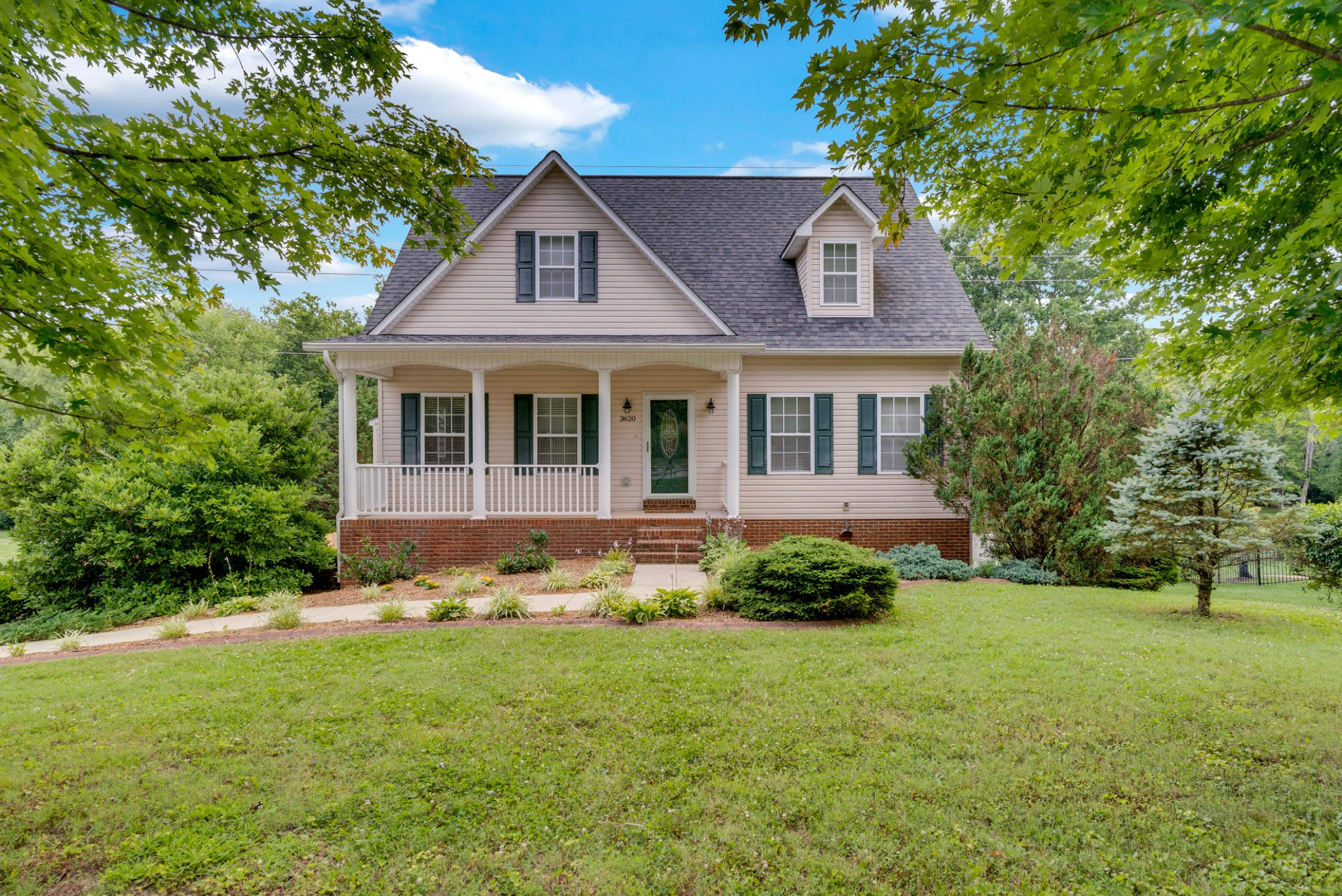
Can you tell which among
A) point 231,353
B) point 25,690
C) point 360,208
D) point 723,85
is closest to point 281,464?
point 25,690

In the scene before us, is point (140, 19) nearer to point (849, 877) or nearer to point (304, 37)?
point (304, 37)

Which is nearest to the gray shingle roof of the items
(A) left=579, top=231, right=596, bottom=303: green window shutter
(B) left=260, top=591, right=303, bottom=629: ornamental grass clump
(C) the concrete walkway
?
(A) left=579, top=231, right=596, bottom=303: green window shutter

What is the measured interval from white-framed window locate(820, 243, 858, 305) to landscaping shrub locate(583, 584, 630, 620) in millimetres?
8243

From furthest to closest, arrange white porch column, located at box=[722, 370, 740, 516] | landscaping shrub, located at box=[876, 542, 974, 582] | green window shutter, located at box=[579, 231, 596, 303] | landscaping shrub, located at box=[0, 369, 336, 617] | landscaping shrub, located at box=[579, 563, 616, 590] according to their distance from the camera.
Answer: green window shutter, located at box=[579, 231, 596, 303] < white porch column, located at box=[722, 370, 740, 516] < landscaping shrub, located at box=[876, 542, 974, 582] < landscaping shrub, located at box=[0, 369, 336, 617] < landscaping shrub, located at box=[579, 563, 616, 590]

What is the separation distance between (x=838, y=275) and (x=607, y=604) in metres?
8.97

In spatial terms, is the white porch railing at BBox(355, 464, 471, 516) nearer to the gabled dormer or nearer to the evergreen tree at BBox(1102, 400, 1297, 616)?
the gabled dormer

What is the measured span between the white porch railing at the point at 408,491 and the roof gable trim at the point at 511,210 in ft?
8.68

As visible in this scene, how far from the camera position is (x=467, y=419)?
13055mm

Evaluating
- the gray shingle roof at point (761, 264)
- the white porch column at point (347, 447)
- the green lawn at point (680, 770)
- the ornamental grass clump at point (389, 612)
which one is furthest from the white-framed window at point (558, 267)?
the green lawn at point (680, 770)

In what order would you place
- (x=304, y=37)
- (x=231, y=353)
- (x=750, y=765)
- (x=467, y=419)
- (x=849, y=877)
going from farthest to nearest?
(x=231, y=353) < (x=467, y=419) < (x=304, y=37) < (x=750, y=765) < (x=849, y=877)

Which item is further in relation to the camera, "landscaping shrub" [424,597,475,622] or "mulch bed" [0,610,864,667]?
"landscaping shrub" [424,597,475,622]

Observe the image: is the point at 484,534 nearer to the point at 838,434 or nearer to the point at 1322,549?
the point at 838,434

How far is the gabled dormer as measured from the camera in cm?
1330

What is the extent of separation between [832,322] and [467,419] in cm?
771
